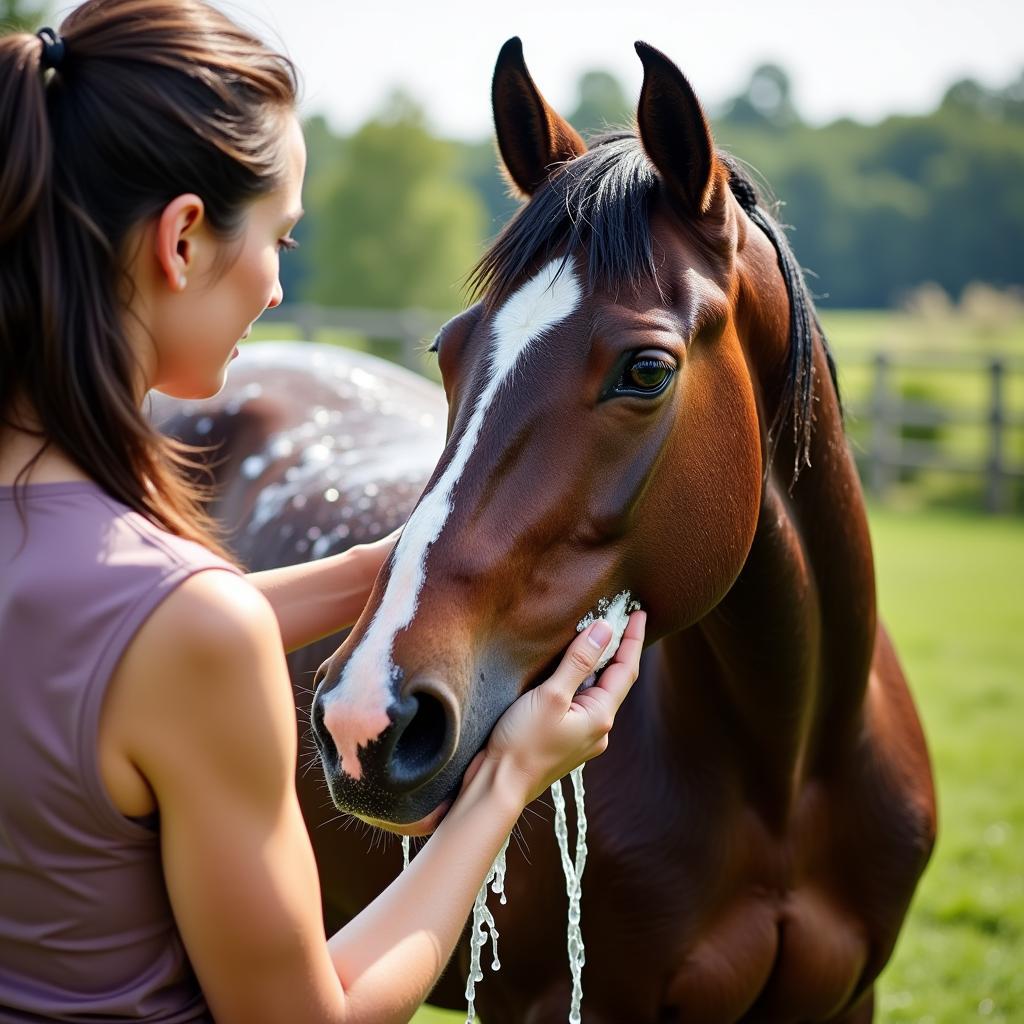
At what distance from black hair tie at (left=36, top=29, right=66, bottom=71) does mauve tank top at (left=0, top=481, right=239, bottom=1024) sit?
47 cm

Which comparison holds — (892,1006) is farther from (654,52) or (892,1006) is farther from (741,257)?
(654,52)

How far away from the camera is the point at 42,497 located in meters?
1.26

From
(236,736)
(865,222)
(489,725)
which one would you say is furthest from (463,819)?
(865,222)

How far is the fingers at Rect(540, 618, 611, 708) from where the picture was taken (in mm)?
1584

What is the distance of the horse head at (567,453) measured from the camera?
1.54 m

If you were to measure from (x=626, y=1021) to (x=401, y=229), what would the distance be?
37553 mm

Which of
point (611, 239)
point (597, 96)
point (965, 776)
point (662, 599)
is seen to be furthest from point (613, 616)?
point (597, 96)

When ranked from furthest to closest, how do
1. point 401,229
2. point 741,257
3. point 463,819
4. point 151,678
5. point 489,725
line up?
point 401,229 → point 741,257 → point 489,725 → point 463,819 → point 151,678

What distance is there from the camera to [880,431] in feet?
52.8

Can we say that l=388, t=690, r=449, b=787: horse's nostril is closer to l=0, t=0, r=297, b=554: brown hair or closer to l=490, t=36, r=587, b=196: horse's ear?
l=0, t=0, r=297, b=554: brown hair

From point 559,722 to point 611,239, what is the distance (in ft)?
2.50

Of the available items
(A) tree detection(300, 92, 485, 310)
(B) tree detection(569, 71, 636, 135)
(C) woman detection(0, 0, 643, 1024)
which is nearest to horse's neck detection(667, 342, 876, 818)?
(C) woman detection(0, 0, 643, 1024)

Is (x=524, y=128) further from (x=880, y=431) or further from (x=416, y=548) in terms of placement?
(x=880, y=431)

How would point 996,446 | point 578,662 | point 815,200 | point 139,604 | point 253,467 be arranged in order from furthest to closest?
point 815,200
point 996,446
point 253,467
point 578,662
point 139,604
